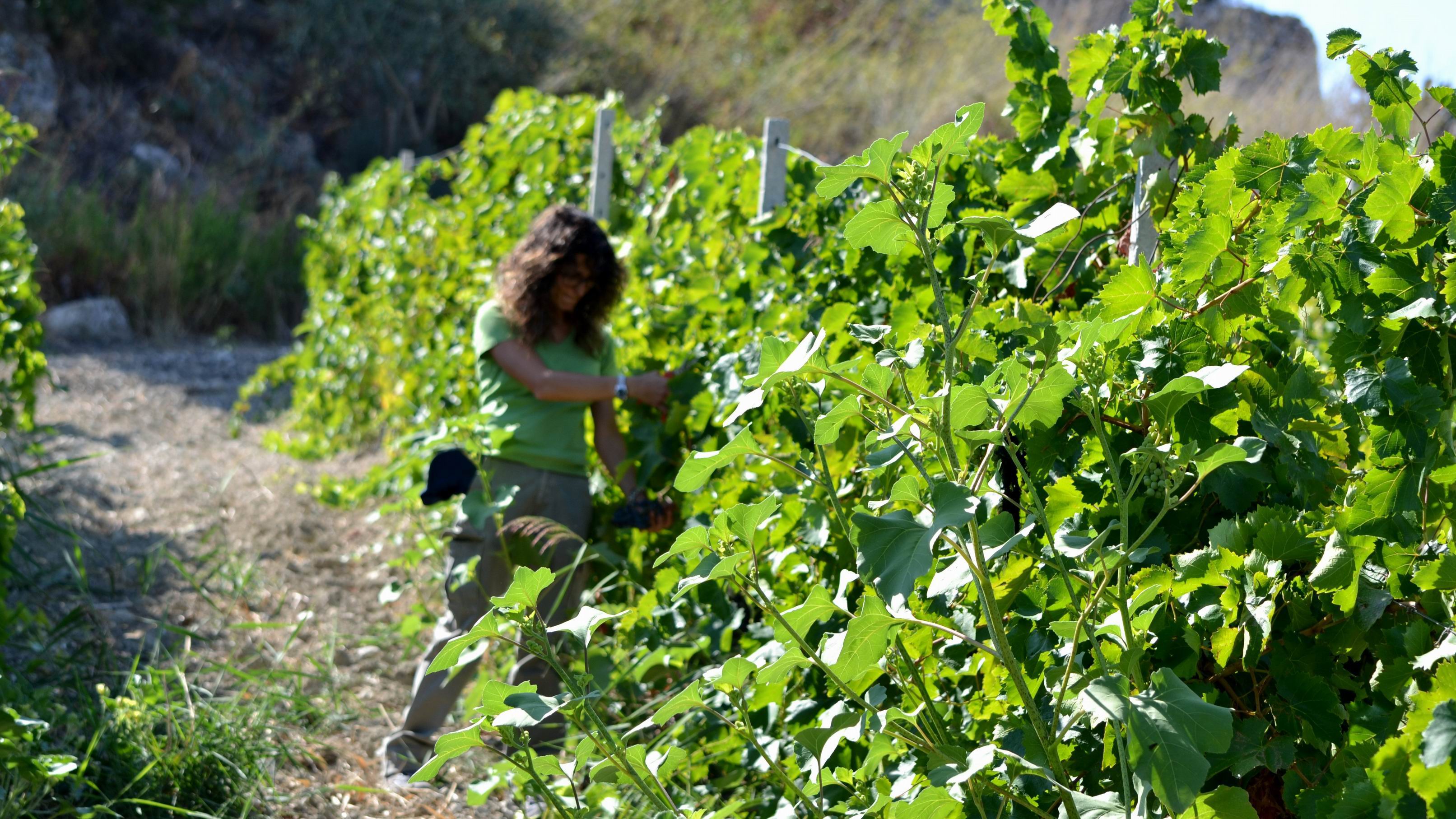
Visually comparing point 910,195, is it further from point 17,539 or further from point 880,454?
point 17,539

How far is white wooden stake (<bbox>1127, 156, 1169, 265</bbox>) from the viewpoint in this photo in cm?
177

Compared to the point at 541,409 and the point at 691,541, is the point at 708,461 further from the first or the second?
the point at 541,409

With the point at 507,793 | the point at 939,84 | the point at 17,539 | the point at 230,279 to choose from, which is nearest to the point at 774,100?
the point at 939,84

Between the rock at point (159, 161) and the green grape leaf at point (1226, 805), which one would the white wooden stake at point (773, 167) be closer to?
the green grape leaf at point (1226, 805)

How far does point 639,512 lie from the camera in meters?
2.85

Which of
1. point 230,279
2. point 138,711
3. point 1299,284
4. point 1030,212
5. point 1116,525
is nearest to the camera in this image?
point 1116,525

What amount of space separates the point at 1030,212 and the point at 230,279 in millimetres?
9336

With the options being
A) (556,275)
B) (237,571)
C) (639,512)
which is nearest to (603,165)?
(556,275)

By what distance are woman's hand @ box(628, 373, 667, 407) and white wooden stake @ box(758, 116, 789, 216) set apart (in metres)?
0.47

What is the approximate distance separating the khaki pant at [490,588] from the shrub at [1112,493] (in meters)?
0.90

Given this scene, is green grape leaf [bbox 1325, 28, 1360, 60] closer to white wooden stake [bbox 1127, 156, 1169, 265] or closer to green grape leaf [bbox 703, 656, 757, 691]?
white wooden stake [bbox 1127, 156, 1169, 265]

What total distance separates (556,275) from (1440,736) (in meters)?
2.39

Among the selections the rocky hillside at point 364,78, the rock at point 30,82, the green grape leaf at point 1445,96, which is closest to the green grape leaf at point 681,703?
the green grape leaf at point 1445,96

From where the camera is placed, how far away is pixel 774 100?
11.9 m
